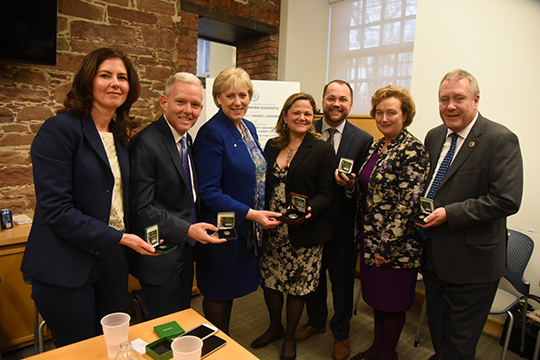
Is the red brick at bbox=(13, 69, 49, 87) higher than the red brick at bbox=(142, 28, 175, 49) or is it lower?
lower

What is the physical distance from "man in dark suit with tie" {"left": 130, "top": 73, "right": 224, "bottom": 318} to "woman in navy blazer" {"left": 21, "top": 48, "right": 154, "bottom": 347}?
11 cm

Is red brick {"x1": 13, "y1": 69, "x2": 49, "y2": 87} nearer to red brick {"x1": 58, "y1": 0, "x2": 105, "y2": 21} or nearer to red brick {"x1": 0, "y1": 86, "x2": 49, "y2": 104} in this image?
red brick {"x1": 0, "y1": 86, "x2": 49, "y2": 104}

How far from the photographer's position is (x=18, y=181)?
10.9 ft

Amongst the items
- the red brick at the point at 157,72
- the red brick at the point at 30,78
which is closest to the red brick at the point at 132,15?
the red brick at the point at 157,72

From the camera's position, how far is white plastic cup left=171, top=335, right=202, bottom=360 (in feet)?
3.70

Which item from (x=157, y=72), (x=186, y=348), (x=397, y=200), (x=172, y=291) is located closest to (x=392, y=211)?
(x=397, y=200)

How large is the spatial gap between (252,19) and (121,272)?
168 inches

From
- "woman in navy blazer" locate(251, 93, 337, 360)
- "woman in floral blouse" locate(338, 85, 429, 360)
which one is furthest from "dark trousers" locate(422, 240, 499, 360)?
"woman in navy blazer" locate(251, 93, 337, 360)

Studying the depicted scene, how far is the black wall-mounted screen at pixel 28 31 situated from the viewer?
2.95m

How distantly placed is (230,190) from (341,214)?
0.88m

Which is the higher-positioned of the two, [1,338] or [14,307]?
[14,307]

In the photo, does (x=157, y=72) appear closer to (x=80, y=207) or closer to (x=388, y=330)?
(x=80, y=207)

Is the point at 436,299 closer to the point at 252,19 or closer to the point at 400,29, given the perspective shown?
the point at 400,29

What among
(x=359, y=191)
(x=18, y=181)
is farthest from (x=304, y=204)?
(x=18, y=181)
